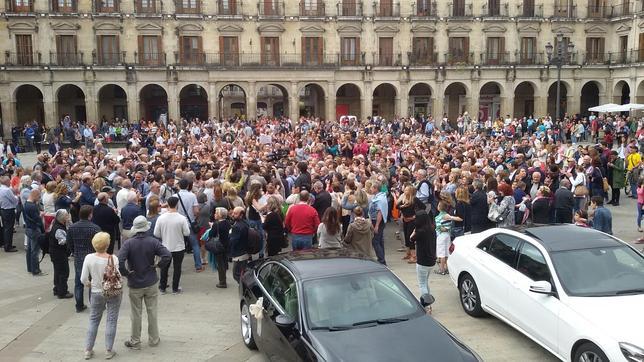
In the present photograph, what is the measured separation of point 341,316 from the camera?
21.4 ft

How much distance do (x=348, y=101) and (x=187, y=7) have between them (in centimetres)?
1466

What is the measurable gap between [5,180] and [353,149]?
12837mm

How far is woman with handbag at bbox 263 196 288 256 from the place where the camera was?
10766 millimetres

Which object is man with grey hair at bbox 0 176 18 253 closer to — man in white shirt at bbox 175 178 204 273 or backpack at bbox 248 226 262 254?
man in white shirt at bbox 175 178 204 273

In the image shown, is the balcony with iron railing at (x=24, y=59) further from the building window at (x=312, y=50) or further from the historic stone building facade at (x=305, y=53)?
the building window at (x=312, y=50)

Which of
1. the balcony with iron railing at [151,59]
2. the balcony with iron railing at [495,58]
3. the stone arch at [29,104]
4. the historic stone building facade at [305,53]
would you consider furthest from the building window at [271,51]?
the stone arch at [29,104]

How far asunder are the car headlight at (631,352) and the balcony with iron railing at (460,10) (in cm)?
4049

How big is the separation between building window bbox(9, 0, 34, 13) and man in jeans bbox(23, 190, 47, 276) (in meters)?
32.3

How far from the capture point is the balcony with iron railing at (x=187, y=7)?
4025 cm

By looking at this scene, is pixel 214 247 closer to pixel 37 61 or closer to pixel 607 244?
pixel 607 244

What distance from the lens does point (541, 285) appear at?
24.0ft

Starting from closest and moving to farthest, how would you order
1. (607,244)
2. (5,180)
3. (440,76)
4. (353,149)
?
(607,244)
(5,180)
(353,149)
(440,76)

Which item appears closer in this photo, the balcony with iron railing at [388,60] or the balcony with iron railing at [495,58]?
the balcony with iron railing at [388,60]

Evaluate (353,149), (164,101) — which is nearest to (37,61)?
(164,101)
